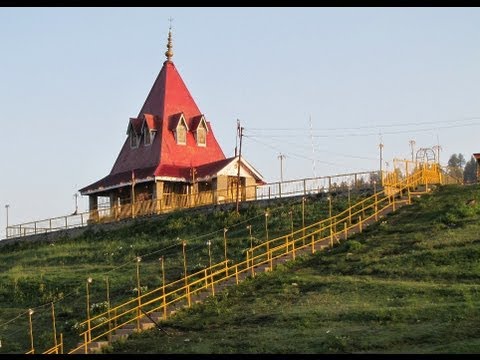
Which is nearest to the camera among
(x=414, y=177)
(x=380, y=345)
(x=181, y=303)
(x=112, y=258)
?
(x=380, y=345)

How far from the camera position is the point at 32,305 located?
30.3 meters

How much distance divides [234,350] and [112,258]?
18.7m

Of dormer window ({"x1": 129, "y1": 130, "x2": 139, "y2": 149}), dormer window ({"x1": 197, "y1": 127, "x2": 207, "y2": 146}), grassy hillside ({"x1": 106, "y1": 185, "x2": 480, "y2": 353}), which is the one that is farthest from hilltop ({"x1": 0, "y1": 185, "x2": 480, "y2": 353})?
dormer window ({"x1": 129, "y1": 130, "x2": 139, "y2": 149})

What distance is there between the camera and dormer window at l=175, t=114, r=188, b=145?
164 ft

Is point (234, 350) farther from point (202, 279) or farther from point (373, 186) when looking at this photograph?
point (373, 186)

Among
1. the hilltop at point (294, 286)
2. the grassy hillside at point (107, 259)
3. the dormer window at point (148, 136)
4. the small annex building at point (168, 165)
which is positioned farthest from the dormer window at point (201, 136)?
the hilltop at point (294, 286)

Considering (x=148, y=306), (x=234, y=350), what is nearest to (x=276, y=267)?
(x=148, y=306)

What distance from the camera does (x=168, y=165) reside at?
48.2 m

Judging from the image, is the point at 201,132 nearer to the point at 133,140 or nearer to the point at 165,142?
the point at 165,142

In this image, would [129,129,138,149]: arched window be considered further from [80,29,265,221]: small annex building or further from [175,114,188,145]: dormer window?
[175,114,188,145]: dormer window

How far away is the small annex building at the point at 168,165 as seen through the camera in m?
47.0

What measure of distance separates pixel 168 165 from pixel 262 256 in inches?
736

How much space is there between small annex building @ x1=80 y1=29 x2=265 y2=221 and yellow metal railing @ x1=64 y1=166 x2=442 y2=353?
8.93 meters

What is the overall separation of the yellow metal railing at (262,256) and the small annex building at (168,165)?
8.93 m
